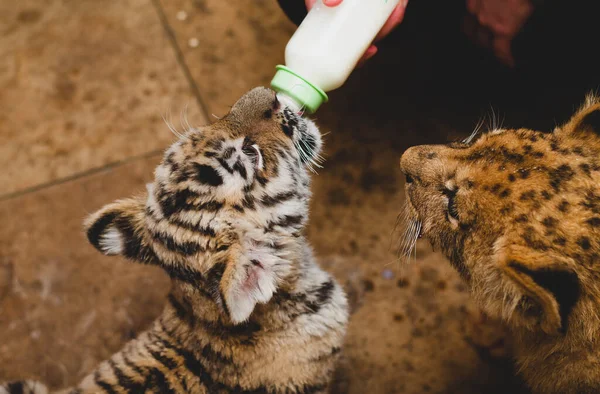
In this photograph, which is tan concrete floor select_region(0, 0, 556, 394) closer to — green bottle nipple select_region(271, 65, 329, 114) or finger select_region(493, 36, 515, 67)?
finger select_region(493, 36, 515, 67)

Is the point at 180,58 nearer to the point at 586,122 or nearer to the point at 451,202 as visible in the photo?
the point at 451,202

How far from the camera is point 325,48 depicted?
185cm

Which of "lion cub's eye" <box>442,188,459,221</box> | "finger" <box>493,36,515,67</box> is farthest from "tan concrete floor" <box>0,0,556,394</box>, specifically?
"lion cub's eye" <box>442,188,459,221</box>

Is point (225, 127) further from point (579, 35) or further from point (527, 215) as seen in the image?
point (579, 35)

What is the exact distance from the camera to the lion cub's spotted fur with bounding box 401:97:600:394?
133 centimetres

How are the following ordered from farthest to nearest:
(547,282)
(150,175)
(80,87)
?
(80,87)
(150,175)
(547,282)

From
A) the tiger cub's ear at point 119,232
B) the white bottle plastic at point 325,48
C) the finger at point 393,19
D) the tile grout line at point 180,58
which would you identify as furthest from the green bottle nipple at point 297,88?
the tile grout line at point 180,58

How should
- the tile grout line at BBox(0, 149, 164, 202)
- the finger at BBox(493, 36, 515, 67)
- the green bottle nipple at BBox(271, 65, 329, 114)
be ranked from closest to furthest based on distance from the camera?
the green bottle nipple at BBox(271, 65, 329, 114) < the finger at BBox(493, 36, 515, 67) < the tile grout line at BBox(0, 149, 164, 202)

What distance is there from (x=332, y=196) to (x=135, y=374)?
4.57 ft

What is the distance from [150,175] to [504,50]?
1.97 metres

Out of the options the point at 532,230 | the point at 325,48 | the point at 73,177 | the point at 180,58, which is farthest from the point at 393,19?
the point at 73,177

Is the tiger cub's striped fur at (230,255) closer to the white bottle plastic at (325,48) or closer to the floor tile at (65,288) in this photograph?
the white bottle plastic at (325,48)

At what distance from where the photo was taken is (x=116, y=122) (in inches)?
120

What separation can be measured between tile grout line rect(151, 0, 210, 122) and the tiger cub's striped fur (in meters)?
1.22
